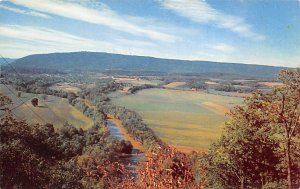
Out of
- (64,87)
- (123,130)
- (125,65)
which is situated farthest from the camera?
(125,65)

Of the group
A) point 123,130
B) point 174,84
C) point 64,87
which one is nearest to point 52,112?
point 64,87

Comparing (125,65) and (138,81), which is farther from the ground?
(125,65)

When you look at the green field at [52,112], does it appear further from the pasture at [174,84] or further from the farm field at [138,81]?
the pasture at [174,84]

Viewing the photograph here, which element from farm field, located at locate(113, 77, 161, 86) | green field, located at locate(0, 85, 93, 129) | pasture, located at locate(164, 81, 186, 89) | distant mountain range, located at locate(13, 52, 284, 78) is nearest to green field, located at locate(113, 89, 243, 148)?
pasture, located at locate(164, 81, 186, 89)

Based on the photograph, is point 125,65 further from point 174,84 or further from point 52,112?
point 52,112

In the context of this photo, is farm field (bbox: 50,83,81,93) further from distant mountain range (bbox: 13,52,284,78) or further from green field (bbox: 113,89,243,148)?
green field (bbox: 113,89,243,148)

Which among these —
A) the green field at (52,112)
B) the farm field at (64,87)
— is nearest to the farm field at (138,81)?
the green field at (52,112)

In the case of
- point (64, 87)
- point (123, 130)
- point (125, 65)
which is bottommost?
point (123, 130)
